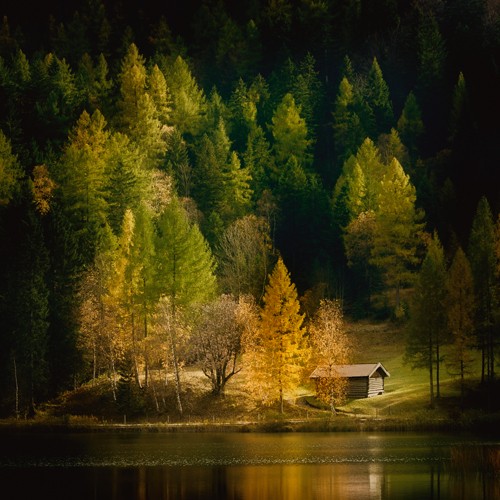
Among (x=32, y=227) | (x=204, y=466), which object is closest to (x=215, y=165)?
(x=32, y=227)

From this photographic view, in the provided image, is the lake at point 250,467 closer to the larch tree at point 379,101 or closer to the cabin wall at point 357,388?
the cabin wall at point 357,388

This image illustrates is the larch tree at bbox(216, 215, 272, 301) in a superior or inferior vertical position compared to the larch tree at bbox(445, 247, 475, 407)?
superior

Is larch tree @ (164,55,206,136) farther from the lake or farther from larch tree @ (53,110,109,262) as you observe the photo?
the lake

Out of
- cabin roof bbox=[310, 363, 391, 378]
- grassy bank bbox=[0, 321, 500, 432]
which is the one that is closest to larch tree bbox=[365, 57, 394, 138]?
grassy bank bbox=[0, 321, 500, 432]

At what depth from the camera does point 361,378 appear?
92.5 m

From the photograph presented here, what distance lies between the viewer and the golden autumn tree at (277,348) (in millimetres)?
87000

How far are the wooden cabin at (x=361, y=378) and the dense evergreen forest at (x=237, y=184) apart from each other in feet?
9.74

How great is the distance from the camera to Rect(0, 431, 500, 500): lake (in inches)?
1869

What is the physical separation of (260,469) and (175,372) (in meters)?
38.1

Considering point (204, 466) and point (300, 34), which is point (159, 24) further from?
point (204, 466)

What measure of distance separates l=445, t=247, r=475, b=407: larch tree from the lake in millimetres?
12015

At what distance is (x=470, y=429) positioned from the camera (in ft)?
252

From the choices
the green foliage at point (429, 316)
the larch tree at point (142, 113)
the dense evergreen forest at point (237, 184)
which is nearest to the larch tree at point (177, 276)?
the dense evergreen forest at point (237, 184)

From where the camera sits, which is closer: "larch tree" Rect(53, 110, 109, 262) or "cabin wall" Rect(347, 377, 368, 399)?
"cabin wall" Rect(347, 377, 368, 399)
